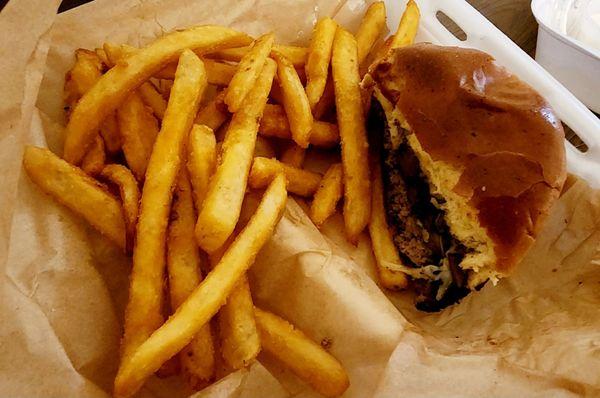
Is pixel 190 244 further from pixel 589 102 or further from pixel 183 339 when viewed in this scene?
pixel 589 102

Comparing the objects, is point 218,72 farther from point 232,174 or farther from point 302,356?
point 302,356

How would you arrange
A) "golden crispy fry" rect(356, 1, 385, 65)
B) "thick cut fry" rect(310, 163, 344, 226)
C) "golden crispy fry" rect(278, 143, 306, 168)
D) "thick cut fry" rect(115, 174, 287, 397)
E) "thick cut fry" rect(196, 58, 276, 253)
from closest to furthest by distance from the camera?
"thick cut fry" rect(115, 174, 287, 397)
"thick cut fry" rect(196, 58, 276, 253)
"thick cut fry" rect(310, 163, 344, 226)
"golden crispy fry" rect(278, 143, 306, 168)
"golden crispy fry" rect(356, 1, 385, 65)

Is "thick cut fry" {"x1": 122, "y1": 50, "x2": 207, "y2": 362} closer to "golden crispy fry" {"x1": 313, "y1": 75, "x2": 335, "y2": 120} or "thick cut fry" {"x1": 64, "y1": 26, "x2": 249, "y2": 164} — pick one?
"thick cut fry" {"x1": 64, "y1": 26, "x2": 249, "y2": 164}

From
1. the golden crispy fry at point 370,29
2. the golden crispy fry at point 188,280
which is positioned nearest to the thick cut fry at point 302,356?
the golden crispy fry at point 188,280

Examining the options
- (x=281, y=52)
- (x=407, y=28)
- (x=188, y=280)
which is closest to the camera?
Result: (x=188, y=280)

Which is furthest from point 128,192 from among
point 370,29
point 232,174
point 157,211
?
point 370,29

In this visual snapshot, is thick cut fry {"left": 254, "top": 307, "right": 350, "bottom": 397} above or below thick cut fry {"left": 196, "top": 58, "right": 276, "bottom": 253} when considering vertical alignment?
below

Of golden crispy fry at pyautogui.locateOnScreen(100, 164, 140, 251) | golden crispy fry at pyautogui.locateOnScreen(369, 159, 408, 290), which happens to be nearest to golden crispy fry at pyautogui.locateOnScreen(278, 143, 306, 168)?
golden crispy fry at pyautogui.locateOnScreen(369, 159, 408, 290)
